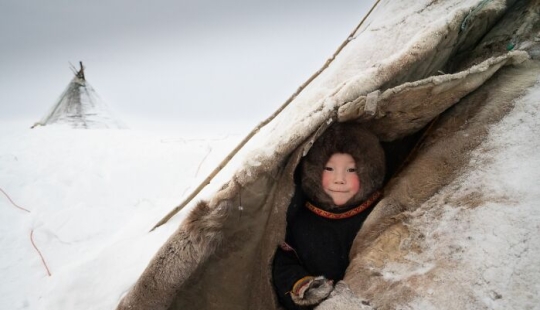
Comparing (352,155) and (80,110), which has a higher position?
(80,110)

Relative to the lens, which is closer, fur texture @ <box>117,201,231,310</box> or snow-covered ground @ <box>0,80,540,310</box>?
snow-covered ground @ <box>0,80,540,310</box>

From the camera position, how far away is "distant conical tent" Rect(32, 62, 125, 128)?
7.95m

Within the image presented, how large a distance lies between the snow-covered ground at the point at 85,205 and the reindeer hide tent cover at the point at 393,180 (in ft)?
4.11

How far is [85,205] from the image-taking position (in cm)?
364

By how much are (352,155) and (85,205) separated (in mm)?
3871

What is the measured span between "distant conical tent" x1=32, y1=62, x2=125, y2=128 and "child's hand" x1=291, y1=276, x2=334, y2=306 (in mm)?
8962

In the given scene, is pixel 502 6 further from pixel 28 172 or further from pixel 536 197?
pixel 28 172

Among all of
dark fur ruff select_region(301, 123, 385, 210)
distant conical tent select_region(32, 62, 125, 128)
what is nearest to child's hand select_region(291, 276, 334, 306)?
dark fur ruff select_region(301, 123, 385, 210)

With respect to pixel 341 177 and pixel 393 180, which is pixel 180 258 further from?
pixel 393 180

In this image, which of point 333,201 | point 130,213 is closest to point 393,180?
point 333,201

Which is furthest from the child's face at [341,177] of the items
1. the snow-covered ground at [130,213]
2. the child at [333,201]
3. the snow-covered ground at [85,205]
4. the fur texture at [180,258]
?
the snow-covered ground at [85,205]

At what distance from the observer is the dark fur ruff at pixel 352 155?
116 cm

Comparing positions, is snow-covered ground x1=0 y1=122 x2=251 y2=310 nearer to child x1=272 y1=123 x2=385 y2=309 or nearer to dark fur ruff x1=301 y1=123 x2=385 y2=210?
child x1=272 y1=123 x2=385 y2=309

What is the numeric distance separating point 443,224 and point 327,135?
562mm
